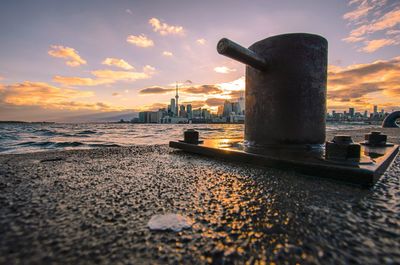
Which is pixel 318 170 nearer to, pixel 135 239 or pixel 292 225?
pixel 292 225

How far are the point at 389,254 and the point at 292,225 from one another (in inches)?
13.0

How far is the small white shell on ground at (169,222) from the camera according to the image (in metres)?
0.93

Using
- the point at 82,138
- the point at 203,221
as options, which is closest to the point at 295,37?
the point at 203,221

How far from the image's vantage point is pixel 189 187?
5.01 feet

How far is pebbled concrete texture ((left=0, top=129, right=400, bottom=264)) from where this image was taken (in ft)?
2.44

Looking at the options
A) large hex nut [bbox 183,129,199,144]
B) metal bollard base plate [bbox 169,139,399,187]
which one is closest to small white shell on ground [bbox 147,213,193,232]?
metal bollard base plate [bbox 169,139,399,187]

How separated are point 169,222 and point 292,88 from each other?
222cm

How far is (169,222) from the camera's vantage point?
0.98 metres

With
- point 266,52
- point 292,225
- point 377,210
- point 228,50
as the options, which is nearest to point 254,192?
point 292,225

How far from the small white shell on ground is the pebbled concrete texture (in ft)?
0.12

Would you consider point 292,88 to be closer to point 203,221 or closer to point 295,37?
point 295,37

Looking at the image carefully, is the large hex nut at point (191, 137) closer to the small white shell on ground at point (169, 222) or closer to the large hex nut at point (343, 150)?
the large hex nut at point (343, 150)

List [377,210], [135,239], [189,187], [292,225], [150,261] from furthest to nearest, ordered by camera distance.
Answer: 1. [189,187]
2. [377,210]
3. [292,225]
4. [135,239]
5. [150,261]

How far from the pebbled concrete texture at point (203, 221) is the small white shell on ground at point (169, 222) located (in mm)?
36
